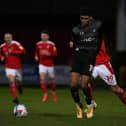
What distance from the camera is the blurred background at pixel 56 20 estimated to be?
31781 mm

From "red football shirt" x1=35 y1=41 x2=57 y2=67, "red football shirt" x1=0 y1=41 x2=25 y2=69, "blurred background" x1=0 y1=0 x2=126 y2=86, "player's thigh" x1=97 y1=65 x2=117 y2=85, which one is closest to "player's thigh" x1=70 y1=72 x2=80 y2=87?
"player's thigh" x1=97 y1=65 x2=117 y2=85

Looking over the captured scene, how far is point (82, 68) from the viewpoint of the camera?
1241 centimetres

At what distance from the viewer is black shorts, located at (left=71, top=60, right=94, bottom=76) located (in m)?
12.3

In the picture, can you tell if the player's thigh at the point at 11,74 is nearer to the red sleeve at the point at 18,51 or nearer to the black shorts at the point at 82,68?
the red sleeve at the point at 18,51

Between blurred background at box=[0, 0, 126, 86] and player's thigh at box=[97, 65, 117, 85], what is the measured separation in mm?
17777

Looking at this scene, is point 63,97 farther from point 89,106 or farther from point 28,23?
point 28,23

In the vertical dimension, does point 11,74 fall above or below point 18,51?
below

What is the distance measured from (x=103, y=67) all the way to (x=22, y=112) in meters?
1.87

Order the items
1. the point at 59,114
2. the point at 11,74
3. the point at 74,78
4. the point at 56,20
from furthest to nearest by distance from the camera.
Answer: the point at 56,20, the point at 11,74, the point at 59,114, the point at 74,78

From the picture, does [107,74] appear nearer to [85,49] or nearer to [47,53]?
[85,49]

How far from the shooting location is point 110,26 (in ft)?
106

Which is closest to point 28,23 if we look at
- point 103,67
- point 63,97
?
point 63,97

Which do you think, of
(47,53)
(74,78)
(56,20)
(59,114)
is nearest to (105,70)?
(74,78)

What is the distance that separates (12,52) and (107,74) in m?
4.54
